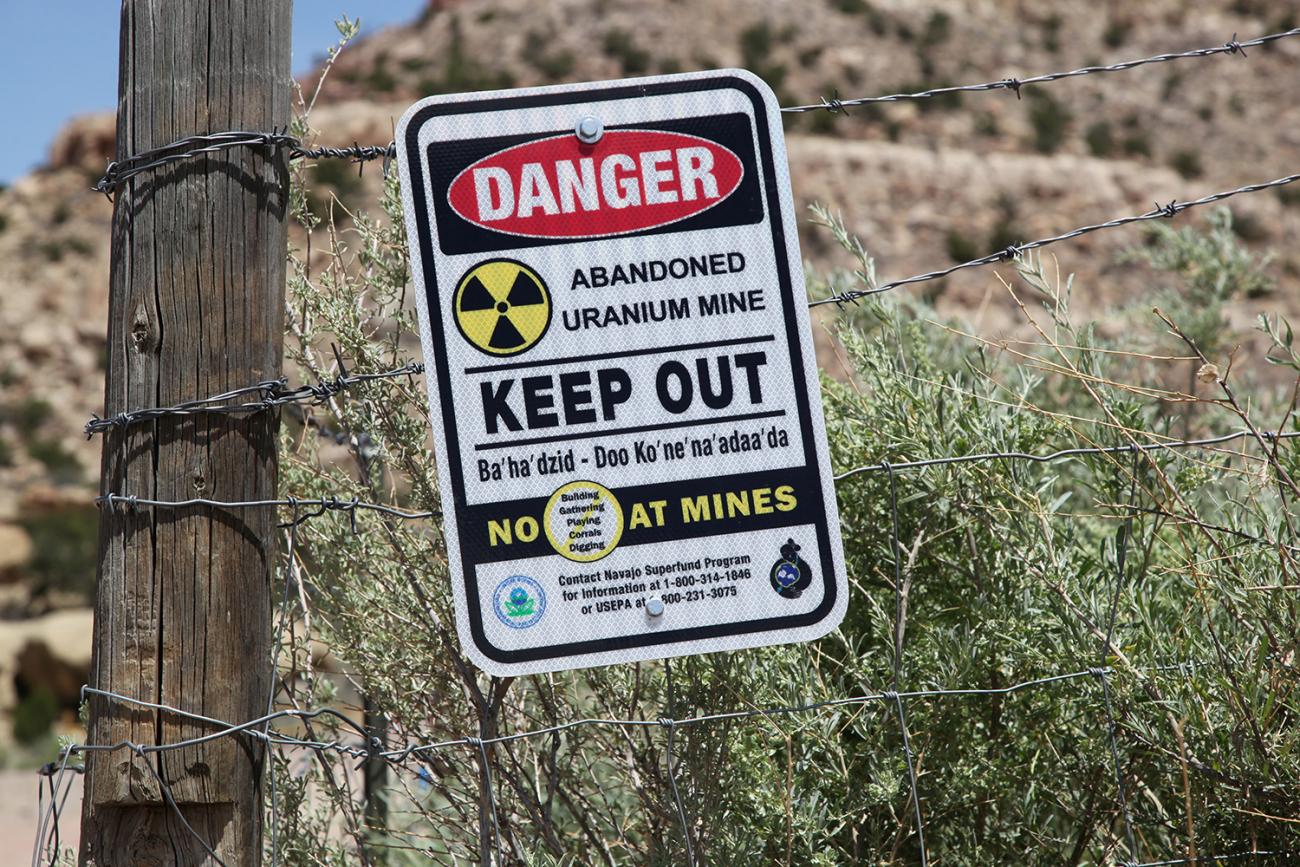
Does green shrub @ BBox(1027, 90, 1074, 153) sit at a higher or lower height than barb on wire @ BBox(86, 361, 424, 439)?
higher

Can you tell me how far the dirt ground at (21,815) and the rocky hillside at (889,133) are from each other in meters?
11.6

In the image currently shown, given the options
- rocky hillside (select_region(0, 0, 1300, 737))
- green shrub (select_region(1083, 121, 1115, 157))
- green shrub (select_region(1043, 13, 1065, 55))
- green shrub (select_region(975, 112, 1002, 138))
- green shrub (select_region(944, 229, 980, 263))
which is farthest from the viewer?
green shrub (select_region(1043, 13, 1065, 55))

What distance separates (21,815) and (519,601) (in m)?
13.4

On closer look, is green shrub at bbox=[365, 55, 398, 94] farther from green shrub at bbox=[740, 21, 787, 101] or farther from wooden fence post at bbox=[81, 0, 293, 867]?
wooden fence post at bbox=[81, 0, 293, 867]

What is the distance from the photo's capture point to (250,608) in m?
2.21

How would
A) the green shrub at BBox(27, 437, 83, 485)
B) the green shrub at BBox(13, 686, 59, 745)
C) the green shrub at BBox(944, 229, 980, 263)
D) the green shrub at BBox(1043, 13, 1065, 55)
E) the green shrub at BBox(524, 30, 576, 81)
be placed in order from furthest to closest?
1. the green shrub at BBox(1043, 13, 1065, 55)
2. the green shrub at BBox(524, 30, 576, 81)
3. the green shrub at BBox(944, 229, 980, 263)
4. the green shrub at BBox(27, 437, 83, 485)
5. the green shrub at BBox(13, 686, 59, 745)

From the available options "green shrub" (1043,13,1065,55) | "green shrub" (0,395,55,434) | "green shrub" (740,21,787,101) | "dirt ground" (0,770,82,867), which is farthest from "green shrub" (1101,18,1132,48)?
"dirt ground" (0,770,82,867)

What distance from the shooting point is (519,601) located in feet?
6.99

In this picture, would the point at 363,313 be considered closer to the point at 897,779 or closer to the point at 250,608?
the point at 250,608

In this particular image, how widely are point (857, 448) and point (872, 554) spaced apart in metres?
0.30

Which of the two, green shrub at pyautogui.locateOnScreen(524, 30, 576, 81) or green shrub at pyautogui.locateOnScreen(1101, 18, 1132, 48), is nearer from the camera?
green shrub at pyautogui.locateOnScreen(524, 30, 576, 81)

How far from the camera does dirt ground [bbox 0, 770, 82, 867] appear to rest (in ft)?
31.2

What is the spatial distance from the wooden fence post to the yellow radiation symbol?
0.39m

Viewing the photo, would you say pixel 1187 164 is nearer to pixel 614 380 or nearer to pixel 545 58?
pixel 545 58
